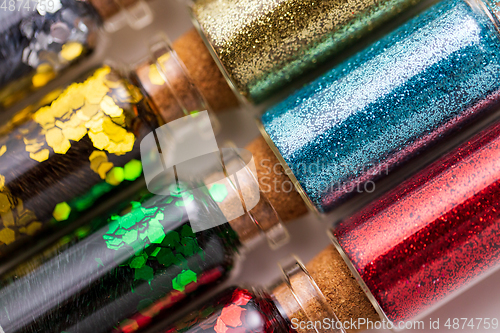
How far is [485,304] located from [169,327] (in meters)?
0.58

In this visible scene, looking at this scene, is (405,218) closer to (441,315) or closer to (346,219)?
(346,219)

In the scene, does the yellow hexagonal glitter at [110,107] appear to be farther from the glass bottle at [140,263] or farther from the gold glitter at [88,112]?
the glass bottle at [140,263]

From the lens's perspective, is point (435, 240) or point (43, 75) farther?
point (43, 75)

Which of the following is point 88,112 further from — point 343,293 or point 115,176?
point 343,293

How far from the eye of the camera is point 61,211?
54 cm

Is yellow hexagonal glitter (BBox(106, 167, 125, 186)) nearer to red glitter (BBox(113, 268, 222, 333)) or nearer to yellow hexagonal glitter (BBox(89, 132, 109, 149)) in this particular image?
yellow hexagonal glitter (BBox(89, 132, 109, 149))

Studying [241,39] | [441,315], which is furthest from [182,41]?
[441,315]

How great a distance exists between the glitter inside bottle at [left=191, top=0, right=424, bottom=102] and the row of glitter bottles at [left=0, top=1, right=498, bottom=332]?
0.05 metres

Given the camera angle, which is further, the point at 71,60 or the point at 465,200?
the point at 71,60

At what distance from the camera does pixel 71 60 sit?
591 mm

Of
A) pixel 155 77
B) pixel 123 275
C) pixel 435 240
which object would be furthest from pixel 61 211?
pixel 435 240

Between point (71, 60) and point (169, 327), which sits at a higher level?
point (71, 60)

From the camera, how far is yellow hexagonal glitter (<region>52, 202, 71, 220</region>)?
1.75 feet

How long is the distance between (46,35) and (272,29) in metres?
0.38
